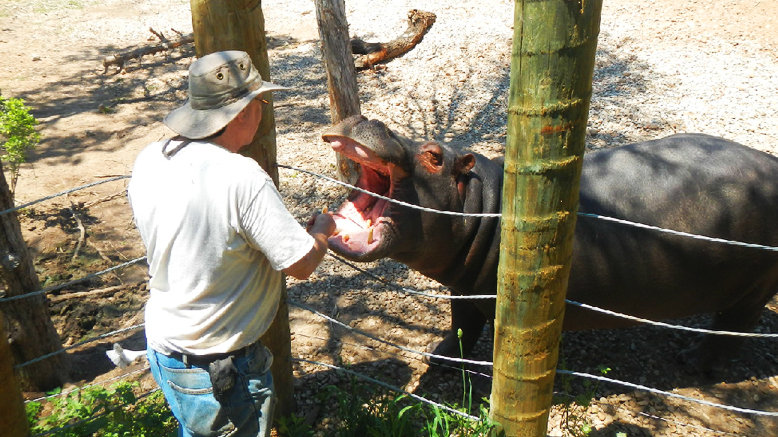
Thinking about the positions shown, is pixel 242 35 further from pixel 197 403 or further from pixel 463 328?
pixel 463 328

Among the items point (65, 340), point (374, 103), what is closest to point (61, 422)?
point (65, 340)

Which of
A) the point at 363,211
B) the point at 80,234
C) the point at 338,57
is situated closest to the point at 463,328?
the point at 363,211

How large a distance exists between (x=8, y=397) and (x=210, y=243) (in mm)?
1276

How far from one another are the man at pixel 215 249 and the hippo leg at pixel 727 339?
10.3ft

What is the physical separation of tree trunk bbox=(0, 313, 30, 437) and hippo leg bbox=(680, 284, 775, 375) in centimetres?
417

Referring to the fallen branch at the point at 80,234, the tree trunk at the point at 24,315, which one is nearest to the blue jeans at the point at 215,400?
the tree trunk at the point at 24,315

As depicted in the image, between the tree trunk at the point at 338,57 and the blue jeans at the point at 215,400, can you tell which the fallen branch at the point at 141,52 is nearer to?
the tree trunk at the point at 338,57

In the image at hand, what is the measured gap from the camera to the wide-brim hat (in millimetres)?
2559

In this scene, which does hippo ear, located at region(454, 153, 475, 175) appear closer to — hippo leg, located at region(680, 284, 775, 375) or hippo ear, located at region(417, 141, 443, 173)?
hippo ear, located at region(417, 141, 443, 173)

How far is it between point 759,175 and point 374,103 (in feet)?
19.9

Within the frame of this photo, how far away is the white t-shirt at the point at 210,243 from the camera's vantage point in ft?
7.88

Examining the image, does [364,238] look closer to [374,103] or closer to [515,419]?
[515,419]

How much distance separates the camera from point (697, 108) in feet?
28.2

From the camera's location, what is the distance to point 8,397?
2.86 metres
